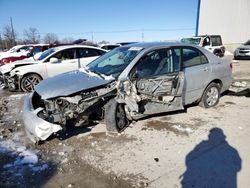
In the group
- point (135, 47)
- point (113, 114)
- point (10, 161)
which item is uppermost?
point (135, 47)

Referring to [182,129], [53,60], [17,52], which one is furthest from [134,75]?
[17,52]

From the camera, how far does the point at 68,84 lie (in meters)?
4.72

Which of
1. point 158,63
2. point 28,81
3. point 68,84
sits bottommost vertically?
point 28,81

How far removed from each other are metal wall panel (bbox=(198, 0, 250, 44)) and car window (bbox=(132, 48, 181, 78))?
72.1 feet

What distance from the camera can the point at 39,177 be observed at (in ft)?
11.7

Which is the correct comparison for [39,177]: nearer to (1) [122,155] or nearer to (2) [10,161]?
(2) [10,161]

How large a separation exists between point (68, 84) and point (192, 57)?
2.89 m

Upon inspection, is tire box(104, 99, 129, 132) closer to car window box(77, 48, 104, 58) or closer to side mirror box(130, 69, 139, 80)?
side mirror box(130, 69, 139, 80)

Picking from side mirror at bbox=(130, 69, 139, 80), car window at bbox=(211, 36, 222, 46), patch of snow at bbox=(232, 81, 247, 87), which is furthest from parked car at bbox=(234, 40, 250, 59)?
side mirror at bbox=(130, 69, 139, 80)

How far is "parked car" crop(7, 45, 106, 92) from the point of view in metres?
9.08

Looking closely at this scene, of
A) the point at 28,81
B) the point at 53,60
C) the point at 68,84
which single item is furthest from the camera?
the point at 28,81

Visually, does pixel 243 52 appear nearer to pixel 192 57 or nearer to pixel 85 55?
pixel 85 55

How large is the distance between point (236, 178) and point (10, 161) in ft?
10.9

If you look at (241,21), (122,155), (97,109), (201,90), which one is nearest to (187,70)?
(201,90)
